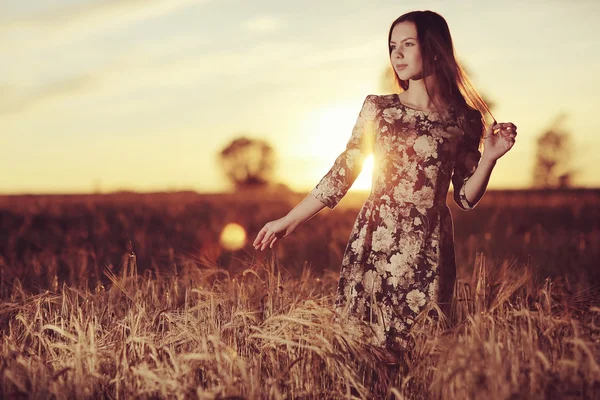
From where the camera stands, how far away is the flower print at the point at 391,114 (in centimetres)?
318

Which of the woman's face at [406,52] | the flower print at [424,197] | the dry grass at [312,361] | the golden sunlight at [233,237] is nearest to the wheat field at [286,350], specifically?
the dry grass at [312,361]

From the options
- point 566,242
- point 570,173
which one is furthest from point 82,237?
point 570,173

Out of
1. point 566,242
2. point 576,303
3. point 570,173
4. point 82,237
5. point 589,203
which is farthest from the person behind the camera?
point 570,173

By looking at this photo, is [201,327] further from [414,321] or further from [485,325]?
[485,325]

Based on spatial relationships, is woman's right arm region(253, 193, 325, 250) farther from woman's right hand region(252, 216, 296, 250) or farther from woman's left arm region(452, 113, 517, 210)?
woman's left arm region(452, 113, 517, 210)

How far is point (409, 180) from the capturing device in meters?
3.12

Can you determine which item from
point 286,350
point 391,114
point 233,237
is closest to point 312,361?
point 286,350

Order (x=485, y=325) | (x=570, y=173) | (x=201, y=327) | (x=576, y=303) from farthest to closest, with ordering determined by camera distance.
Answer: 1. (x=570, y=173)
2. (x=576, y=303)
3. (x=201, y=327)
4. (x=485, y=325)

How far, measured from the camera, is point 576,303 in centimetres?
387

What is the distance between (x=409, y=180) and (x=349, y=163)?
30 cm

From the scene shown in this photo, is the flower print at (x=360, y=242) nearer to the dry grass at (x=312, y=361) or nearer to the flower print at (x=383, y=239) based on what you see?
the flower print at (x=383, y=239)

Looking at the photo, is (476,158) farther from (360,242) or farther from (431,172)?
(360,242)

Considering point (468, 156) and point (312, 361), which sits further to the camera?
point (468, 156)

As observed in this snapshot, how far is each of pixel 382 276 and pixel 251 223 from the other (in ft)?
33.1
